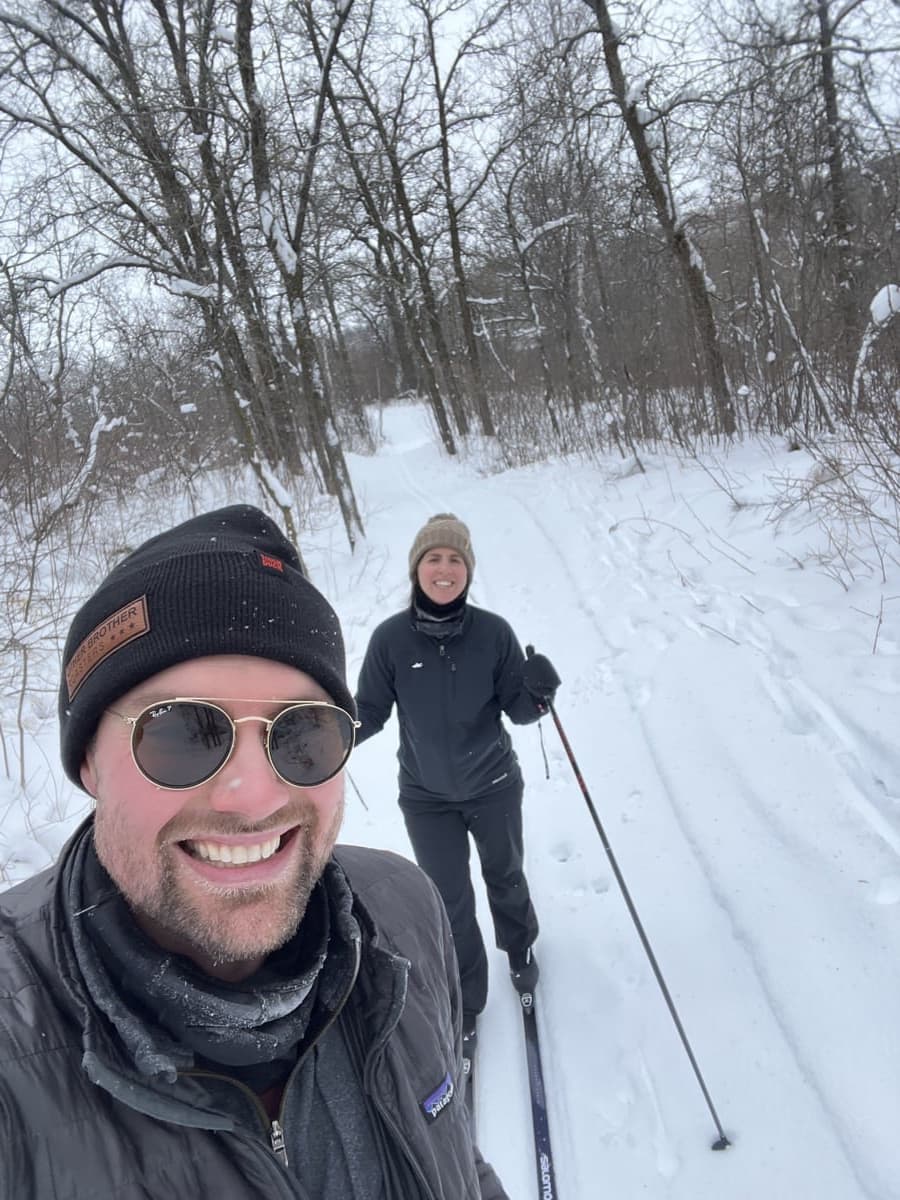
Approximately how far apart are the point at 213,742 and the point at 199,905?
0.24 meters

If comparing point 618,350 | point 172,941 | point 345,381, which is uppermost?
point 345,381

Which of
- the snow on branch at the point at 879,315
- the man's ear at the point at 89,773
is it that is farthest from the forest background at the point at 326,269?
the man's ear at the point at 89,773

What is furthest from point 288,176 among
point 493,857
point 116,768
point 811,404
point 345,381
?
point 345,381

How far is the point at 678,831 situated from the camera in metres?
3.42

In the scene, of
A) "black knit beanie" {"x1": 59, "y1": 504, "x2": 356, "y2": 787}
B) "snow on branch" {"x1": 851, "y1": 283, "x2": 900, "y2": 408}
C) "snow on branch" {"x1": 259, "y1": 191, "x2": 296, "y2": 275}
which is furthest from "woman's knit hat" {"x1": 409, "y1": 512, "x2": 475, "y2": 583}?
"snow on branch" {"x1": 259, "y1": 191, "x2": 296, "y2": 275}

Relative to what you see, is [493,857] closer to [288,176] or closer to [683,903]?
[683,903]

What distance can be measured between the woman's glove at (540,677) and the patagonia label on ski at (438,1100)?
5.26 feet

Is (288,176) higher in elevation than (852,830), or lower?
higher

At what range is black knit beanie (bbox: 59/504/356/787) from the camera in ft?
3.74

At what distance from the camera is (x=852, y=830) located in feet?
9.81

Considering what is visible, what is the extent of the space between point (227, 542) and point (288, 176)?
8891 mm

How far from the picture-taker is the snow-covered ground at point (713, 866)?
2176mm

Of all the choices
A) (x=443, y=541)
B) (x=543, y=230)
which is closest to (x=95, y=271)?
(x=443, y=541)

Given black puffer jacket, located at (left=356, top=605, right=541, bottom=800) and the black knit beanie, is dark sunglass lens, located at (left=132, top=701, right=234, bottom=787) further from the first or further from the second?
black puffer jacket, located at (left=356, top=605, right=541, bottom=800)
